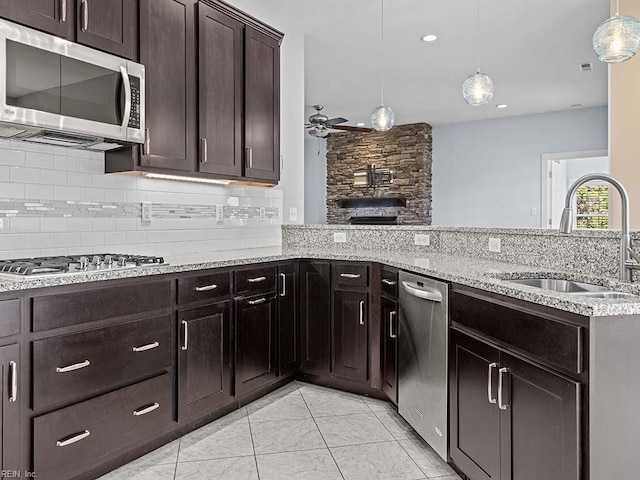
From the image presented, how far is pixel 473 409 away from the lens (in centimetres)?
A: 188

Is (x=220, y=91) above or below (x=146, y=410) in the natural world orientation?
above

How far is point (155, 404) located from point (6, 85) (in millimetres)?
1534

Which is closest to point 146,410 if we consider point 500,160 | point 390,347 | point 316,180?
point 390,347

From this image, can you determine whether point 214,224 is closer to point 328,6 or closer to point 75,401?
point 75,401

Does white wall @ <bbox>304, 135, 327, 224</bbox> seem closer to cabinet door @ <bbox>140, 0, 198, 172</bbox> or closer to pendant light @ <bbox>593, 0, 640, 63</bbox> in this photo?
cabinet door @ <bbox>140, 0, 198, 172</bbox>

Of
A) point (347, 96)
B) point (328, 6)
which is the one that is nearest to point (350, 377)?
point (328, 6)

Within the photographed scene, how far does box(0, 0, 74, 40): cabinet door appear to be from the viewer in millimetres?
1946

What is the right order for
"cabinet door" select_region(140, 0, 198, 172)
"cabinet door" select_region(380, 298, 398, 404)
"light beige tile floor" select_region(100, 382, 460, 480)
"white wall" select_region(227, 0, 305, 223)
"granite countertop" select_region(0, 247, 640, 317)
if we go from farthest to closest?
"white wall" select_region(227, 0, 305, 223), "cabinet door" select_region(380, 298, 398, 404), "cabinet door" select_region(140, 0, 198, 172), "light beige tile floor" select_region(100, 382, 460, 480), "granite countertop" select_region(0, 247, 640, 317)

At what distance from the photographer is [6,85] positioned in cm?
189

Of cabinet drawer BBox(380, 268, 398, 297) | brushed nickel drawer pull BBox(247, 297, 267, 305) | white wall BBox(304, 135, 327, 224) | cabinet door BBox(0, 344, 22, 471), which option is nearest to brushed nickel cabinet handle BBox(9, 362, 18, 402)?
cabinet door BBox(0, 344, 22, 471)

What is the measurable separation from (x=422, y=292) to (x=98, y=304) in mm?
1477

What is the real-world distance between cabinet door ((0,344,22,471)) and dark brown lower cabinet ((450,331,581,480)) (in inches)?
67.9

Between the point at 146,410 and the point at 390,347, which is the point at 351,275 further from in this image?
the point at 146,410

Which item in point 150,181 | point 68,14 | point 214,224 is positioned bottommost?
point 214,224
